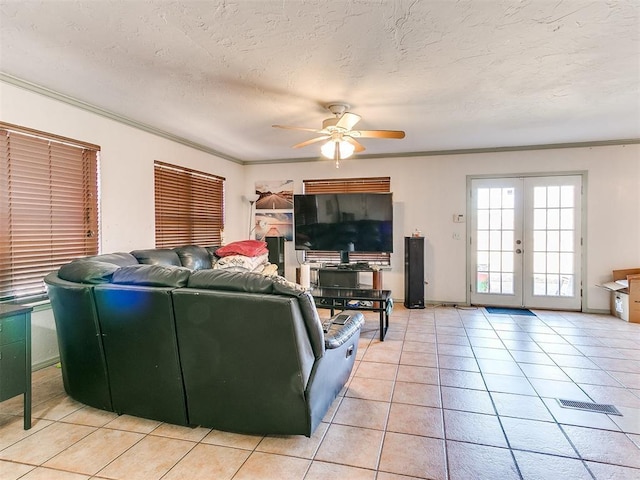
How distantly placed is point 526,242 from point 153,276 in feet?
16.7

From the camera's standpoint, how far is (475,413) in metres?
2.30

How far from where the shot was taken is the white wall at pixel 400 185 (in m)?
3.26

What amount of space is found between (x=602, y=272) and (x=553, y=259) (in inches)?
24.6


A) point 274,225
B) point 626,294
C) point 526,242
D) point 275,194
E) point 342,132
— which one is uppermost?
point 342,132

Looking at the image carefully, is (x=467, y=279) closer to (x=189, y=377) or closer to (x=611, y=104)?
(x=611, y=104)

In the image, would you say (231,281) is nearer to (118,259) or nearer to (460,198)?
(118,259)

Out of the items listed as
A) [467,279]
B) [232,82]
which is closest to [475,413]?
[232,82]

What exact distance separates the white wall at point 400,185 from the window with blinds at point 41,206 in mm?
121

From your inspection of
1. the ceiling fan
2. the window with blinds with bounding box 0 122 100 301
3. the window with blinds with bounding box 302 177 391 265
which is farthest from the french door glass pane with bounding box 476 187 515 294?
the window with blinds with bounding box 0 122 100 301

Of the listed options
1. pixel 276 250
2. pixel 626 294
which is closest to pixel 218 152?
pixel 276 250

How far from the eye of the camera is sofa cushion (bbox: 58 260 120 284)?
85.1 inches

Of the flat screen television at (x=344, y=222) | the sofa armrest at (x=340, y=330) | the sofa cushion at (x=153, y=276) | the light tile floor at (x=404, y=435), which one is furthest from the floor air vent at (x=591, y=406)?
the flat screen television at (x=344, y=222)

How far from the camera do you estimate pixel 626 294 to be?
14.7ft

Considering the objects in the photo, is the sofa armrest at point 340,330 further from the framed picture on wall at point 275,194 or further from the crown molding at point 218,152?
the framed picture on wall at point 275,194
